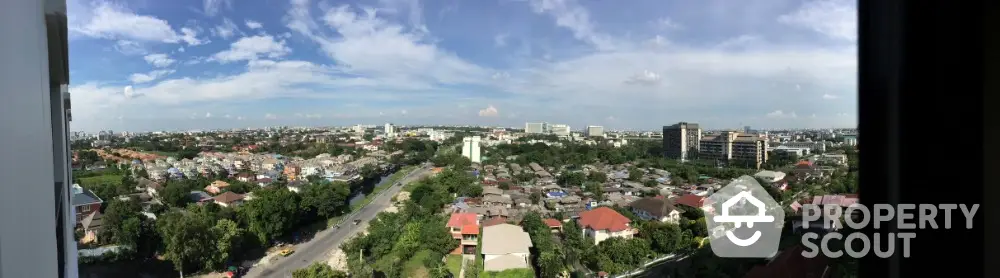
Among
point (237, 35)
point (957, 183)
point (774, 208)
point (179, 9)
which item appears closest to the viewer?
point (957, 183)

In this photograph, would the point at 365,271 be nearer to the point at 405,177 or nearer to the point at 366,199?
the point at 366,199

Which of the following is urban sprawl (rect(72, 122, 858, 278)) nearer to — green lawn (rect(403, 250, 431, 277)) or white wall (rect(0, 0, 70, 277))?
green lawn (rect(403, 250, 431, 277))

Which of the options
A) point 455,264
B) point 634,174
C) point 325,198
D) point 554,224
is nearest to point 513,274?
point 455,264

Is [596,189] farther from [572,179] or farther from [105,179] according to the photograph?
[105,179]

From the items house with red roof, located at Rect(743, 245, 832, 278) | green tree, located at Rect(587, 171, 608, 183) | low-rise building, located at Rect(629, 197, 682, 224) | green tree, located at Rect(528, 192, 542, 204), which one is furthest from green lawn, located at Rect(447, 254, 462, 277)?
house with red roof, located at Rect(743, 245, 832, 278)

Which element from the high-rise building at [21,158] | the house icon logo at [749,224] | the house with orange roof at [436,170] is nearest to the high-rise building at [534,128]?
the house with orange roof at [436,170]

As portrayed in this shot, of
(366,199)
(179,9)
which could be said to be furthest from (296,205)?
(179,9)

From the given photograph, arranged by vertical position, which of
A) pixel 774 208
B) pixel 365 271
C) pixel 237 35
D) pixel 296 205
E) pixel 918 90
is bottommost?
pixel 365 271
